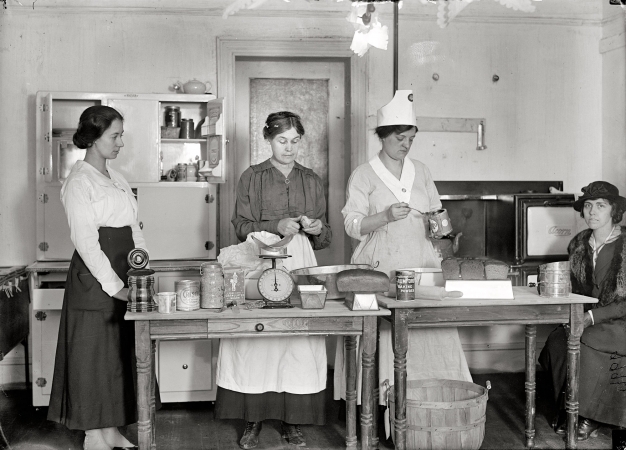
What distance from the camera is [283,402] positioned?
12.8ft

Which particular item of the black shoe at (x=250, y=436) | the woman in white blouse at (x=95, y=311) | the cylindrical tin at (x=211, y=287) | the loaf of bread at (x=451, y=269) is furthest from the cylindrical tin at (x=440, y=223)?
the woman in white blouse at (x=95, y=311)

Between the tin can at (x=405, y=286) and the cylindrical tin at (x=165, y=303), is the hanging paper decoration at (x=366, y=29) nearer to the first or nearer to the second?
the tin can at (x=405, y=286)

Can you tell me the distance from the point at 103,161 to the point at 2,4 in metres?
2.32

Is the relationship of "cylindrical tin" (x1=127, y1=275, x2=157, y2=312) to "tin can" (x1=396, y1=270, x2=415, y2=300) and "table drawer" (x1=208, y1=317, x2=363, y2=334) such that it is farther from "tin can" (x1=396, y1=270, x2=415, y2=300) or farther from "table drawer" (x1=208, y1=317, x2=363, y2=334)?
"tin can" (x1=396, y1=270, x2=415, y2=300)

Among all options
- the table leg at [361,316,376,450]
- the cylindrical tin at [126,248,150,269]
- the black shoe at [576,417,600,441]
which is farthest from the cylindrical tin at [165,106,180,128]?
the black shoe at [576,417,600,441]

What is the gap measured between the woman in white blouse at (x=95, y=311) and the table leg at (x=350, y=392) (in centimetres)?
116

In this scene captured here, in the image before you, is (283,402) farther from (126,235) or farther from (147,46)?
(147,46)

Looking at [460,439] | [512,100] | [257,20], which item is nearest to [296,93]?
[257,20]

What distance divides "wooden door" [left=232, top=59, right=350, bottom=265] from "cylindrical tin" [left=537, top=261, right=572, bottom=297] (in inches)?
94.2

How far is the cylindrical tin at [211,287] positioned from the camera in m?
3.29

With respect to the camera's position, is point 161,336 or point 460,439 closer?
point 161,336

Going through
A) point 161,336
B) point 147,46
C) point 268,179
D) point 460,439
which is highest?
point 147,46

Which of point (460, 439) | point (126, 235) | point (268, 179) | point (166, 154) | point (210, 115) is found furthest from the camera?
point (166, 154)

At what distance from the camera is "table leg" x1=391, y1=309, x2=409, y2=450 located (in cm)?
344
